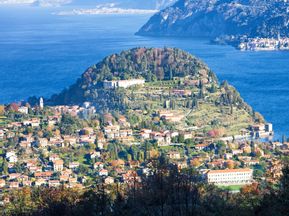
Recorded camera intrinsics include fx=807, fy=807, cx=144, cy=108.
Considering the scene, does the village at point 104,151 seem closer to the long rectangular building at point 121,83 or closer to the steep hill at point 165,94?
the steep hill at point 165,94

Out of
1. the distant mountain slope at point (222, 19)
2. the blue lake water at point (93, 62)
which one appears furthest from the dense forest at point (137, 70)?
the distant mountain slope at point (222, 19)

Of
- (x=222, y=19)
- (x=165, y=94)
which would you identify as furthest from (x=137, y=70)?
(x=222, y=19)

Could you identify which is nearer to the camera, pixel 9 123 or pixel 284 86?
pixel 9 123

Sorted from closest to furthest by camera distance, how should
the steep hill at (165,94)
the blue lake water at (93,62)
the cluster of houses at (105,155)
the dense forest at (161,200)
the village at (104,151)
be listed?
the dense forest at (161,200)
the cluster of houses at (105,155)
the village at (104,151)
the steep hill at (165,94)
the blue lake water at (93,62)

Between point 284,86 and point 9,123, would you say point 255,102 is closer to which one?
point 284,86

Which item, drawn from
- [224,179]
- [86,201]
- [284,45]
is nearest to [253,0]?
[284,45]

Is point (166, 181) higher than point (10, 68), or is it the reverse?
point (166, 181)

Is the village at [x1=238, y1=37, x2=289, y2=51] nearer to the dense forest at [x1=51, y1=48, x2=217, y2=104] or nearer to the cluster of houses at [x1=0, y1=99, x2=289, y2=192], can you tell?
the dense forest at [x1=51, y1=48, x2=217, y2=104]
